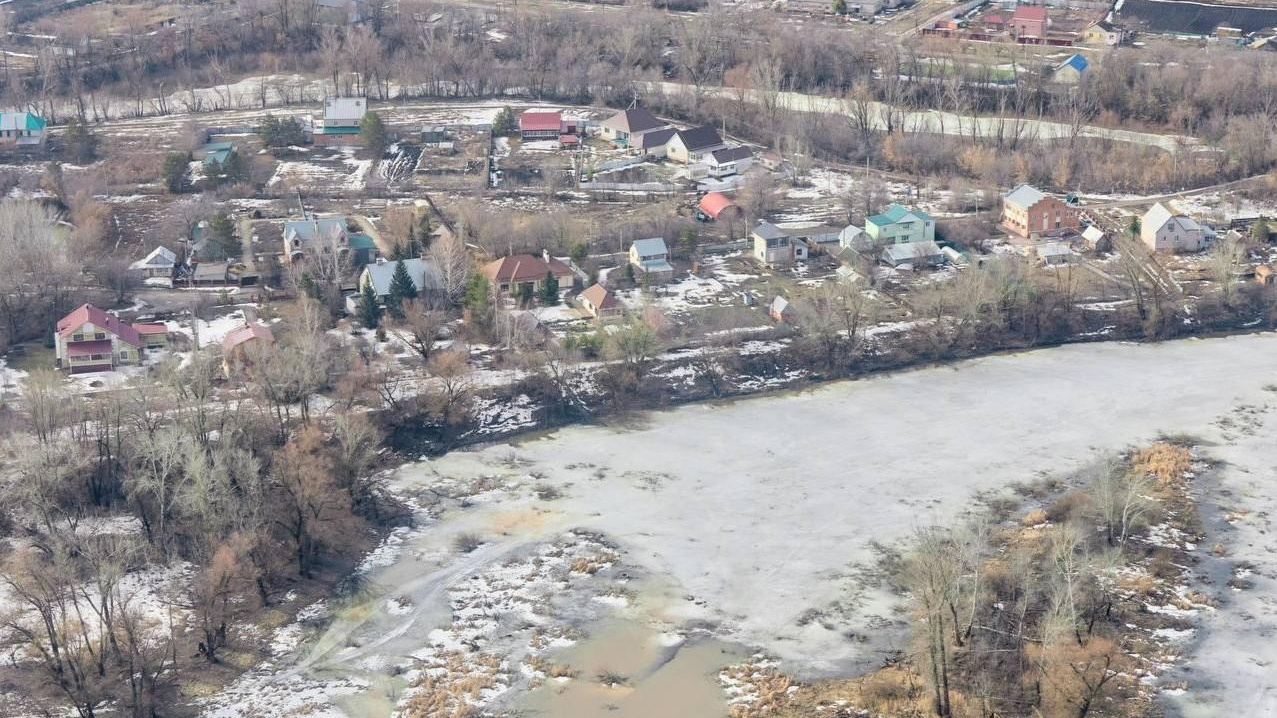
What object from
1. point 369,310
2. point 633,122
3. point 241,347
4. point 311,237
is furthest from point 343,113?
point 241,347

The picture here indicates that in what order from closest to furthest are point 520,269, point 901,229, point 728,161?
point 520,269, point 901,229, point 728,161

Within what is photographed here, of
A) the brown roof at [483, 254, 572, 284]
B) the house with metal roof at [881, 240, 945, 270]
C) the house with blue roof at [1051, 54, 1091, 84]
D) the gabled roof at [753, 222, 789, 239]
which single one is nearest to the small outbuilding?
the brown roof at [483, 254, 572, 284]

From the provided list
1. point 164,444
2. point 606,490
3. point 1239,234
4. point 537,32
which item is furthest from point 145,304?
point 1239,234

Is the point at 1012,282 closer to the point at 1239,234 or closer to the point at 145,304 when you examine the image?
the point at 1239,234

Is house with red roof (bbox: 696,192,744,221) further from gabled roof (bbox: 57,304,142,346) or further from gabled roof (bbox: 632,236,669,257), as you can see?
gabled roof (bbox: 57,304,142,346)

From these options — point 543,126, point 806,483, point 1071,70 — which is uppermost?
point 1071,70

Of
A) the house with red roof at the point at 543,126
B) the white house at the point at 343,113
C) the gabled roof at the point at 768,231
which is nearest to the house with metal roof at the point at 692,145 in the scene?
the house with red roof at the point at 543,126

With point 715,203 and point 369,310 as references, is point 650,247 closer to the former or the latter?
point 715,203
